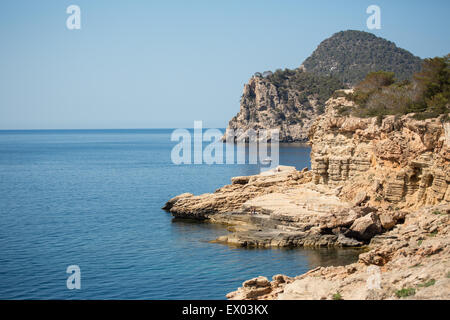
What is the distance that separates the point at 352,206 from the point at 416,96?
900 cm

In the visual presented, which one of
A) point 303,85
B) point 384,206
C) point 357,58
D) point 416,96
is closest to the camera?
point 384,206

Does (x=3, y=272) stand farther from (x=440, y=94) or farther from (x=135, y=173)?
(x=135, y=173)

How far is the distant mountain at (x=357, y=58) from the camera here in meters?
153

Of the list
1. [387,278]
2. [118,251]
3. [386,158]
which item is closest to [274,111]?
[386,158]

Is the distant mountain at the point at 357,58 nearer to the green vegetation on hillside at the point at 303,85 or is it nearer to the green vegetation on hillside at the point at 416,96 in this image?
the green vegetation on hillside at the point at 303,85

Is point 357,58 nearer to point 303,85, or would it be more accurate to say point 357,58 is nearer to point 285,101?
point 303,85

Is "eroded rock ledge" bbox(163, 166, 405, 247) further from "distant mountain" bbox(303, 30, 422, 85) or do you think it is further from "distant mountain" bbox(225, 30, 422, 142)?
"distant mountain" bbox(303, 30, 422, 85)

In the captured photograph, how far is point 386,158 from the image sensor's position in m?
31.0

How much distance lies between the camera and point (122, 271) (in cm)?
2484

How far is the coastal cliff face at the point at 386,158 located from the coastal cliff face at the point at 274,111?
3363 inches

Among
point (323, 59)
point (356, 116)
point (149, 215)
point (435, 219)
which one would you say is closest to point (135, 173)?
point (149, 215)

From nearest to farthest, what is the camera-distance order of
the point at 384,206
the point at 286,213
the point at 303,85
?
the point at 384,206 < the point at 286,213 < the point at 303,85

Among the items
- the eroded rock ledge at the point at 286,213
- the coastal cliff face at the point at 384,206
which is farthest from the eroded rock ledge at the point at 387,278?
the eroded rock ledge at the point at 286,213
